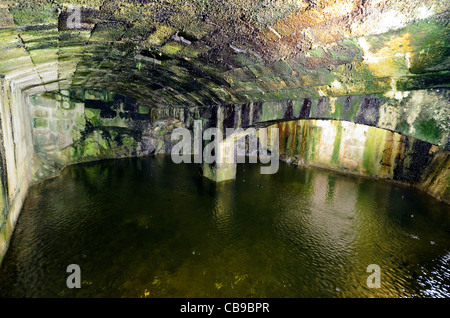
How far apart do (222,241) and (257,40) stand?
3.20 m

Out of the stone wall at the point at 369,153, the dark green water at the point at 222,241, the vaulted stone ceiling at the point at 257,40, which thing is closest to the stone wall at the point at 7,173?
the dark green water at the point at 222,241

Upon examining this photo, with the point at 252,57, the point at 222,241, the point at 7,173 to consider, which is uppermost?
the point at 252,57

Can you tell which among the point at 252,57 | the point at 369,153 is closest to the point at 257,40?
the point at 252,57

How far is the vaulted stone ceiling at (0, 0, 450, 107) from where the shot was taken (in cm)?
208

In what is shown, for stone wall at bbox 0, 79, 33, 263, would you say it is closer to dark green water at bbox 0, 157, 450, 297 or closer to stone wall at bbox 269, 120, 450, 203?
dark green water at bbox 0, 157, 450, 297

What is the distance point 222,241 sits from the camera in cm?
380

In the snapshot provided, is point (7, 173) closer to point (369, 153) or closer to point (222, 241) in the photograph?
point (222, 241)

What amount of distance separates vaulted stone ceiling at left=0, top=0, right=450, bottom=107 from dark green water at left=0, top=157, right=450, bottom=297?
267 cm

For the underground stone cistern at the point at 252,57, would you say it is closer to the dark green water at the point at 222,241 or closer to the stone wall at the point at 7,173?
the stone wall at the point at 7,173

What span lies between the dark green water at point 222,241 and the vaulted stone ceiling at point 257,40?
2.67m

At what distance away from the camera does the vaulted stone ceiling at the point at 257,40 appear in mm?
2076

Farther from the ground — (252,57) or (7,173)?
(252,57)

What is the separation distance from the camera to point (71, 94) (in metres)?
8.70

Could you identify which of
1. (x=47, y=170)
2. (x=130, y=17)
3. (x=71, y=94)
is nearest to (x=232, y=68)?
(x=130, y=17)
